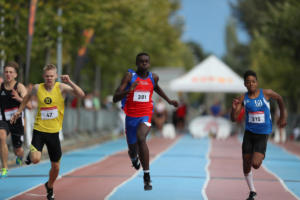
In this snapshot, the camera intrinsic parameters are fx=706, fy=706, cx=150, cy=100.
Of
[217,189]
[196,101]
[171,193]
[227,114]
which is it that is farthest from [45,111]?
[196,101]

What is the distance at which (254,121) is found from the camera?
966 centimetres

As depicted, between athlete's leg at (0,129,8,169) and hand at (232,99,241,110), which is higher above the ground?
hand at (232,99,241,110)

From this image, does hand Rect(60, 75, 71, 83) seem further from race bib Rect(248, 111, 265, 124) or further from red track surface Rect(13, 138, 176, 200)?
race bib Rect(248, 111, 265, 124)

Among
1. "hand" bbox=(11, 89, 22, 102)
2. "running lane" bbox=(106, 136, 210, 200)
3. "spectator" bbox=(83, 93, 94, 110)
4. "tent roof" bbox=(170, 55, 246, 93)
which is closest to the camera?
"running lane" bbox=(106, 136, 210, 200)

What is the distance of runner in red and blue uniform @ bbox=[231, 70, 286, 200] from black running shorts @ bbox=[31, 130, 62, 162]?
240 cm

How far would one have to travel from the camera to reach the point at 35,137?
9281mm

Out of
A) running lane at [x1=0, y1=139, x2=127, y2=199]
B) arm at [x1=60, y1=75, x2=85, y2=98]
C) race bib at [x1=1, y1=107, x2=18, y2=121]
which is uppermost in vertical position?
arm at [x1=60, y1=75, x2=85, y2=98]

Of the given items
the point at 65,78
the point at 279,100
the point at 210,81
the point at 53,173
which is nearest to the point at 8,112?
the point at 53,173

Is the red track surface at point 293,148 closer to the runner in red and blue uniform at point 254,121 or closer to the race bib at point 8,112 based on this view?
the race bib at point 8,112

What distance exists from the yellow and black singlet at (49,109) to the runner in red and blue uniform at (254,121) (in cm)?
235

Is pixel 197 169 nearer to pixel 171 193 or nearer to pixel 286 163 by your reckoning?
pixel 286 163

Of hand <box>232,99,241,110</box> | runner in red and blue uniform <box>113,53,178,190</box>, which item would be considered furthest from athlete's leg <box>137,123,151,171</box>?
hand <box>232,99,241,110</box>

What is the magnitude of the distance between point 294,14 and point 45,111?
22.9m

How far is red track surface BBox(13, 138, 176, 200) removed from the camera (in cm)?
1019
